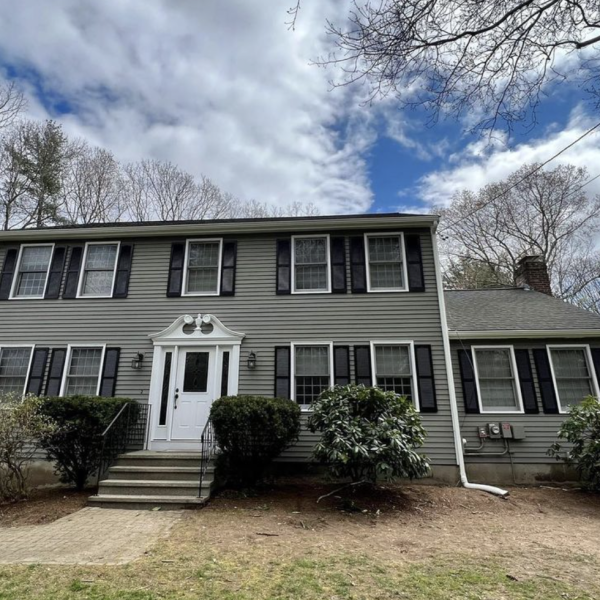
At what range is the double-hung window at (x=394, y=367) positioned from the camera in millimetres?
7841

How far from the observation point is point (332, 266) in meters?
8.75

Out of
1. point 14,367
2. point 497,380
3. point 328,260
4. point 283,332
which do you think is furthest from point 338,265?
point 14,367

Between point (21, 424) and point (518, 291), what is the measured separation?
12091mm

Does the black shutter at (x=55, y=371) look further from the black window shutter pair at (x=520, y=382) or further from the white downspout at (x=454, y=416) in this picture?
the black window shutter pair at (x=520, y=382)

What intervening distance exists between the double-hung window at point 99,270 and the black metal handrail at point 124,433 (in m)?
2.86

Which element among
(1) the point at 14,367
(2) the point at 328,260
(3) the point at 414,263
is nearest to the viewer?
(1) the point at 14,367

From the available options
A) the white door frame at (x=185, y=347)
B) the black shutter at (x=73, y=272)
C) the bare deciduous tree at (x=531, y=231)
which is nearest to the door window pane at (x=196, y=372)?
the white door frame at (x=185, y=347)

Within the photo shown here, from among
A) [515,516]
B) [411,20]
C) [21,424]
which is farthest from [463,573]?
[21,424]

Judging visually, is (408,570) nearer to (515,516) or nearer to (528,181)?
(515,516)

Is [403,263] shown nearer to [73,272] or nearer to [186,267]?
[186,267]

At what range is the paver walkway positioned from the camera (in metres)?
3.79

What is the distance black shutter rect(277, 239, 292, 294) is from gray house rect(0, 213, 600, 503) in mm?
33

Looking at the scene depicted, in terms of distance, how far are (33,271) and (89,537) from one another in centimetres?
716

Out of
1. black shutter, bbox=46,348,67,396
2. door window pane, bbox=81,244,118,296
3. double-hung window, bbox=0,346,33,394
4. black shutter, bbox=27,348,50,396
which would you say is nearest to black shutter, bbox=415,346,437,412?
door window pane, bbox=81,244,118,296
